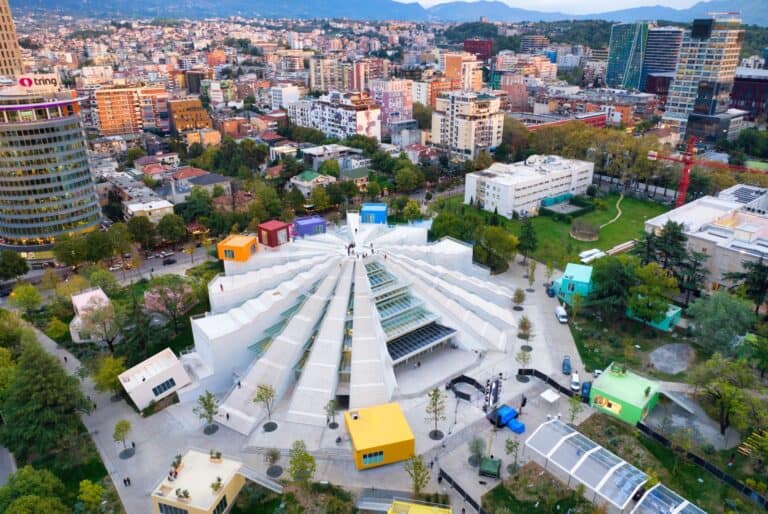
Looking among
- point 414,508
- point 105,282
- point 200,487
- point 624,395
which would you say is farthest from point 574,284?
point 105,282

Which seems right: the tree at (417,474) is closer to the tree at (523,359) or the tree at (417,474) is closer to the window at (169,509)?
the window at (169,509)

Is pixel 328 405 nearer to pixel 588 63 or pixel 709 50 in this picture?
pixel 709 50

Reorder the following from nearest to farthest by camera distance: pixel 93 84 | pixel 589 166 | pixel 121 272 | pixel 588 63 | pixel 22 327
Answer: pixel 22 327
pixel 121 272
pixel 589 166
pixel 93 84
pixel 588 63

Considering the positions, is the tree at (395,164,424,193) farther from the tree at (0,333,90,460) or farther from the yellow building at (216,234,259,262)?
the tree at (0,333,90,460)

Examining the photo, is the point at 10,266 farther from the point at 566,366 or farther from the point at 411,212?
the point at 566,366

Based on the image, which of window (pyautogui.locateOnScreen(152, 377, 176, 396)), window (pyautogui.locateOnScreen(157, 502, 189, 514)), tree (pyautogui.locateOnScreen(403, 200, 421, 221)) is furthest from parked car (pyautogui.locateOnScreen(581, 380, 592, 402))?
tree (pyautogui.locateOnScreen(403, 200, 421, 221))

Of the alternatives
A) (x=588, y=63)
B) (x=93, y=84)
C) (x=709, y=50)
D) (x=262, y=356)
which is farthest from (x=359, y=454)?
(x=588, y=63)
